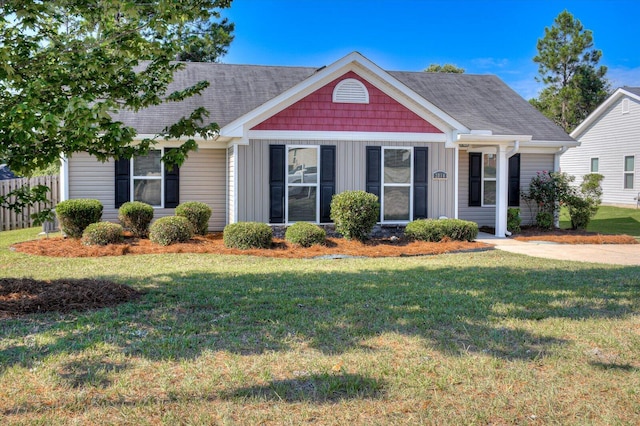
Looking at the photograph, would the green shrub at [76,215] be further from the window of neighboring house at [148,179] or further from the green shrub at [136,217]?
the window of neighboring house at [148,179]

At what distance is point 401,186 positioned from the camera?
13.8 metres

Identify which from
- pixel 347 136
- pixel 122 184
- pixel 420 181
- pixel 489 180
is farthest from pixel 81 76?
pixel 489 180

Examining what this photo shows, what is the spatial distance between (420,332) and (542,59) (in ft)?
110

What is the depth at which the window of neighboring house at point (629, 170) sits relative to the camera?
83.9ft

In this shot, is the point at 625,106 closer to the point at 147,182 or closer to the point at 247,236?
the point at 247,236

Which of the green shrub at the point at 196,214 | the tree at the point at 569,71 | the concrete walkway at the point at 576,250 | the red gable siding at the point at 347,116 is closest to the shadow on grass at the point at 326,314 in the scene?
the concrete walkway at the point at 576,250

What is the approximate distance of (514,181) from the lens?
1638cm

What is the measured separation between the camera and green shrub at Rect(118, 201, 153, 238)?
512 inches

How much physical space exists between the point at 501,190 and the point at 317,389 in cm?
1199

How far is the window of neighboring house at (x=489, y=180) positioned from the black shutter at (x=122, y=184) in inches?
401

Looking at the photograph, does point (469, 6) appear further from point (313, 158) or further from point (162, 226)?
A: point (162, 226)

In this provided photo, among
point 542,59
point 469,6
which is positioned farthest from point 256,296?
point 542,59

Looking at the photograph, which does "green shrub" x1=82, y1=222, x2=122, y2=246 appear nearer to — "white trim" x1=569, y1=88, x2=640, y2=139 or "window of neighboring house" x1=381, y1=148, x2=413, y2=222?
"window of neighboring house" x1=381, y1=148, x2=413, y2=222

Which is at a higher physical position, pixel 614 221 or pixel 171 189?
pixel 171 189
